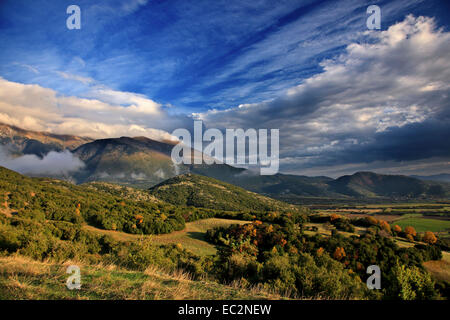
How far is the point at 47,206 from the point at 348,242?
248ft

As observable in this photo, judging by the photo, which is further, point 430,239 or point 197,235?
point 197,235

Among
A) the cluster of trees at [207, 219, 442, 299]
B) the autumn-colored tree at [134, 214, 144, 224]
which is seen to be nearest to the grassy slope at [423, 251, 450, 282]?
the cluster of trees at [207, 219, 442, 299]

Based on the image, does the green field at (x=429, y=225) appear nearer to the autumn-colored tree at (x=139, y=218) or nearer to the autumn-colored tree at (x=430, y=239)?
the autumn-colored tree at (x=430, y=239)

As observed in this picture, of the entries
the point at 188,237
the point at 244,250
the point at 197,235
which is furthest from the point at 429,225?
the point at 244,250

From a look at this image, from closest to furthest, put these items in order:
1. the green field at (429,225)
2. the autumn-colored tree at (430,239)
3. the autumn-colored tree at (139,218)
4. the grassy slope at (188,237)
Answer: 1. the grassy slope at (188,237)
2. the autumn-colored tree at (139,218)
3. the autumn-colored tree at (430,239)
4. the green field at (429,225)

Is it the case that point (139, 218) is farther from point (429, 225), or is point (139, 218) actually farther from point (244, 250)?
point (429, 225)

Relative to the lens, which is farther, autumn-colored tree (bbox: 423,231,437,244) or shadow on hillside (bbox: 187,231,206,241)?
autumn-colored tree (bbox: 423,231,437,244)

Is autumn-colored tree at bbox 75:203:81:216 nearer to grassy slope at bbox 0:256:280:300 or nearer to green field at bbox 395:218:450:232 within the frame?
grassy slope at bbox 0:256:280:300

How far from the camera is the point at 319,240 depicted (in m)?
51.3

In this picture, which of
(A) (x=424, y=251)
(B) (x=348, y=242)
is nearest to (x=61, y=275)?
(B) (x=348, y=242)

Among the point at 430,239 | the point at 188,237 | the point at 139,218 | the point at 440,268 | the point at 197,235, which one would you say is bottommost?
the point at 440,268

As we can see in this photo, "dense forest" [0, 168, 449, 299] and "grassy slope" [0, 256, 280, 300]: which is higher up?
"grassy slope" [0, 256, 280, 300]

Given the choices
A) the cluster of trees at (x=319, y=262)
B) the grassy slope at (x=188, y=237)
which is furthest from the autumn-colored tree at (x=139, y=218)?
the cluster of trees at (x=319, y=262)
